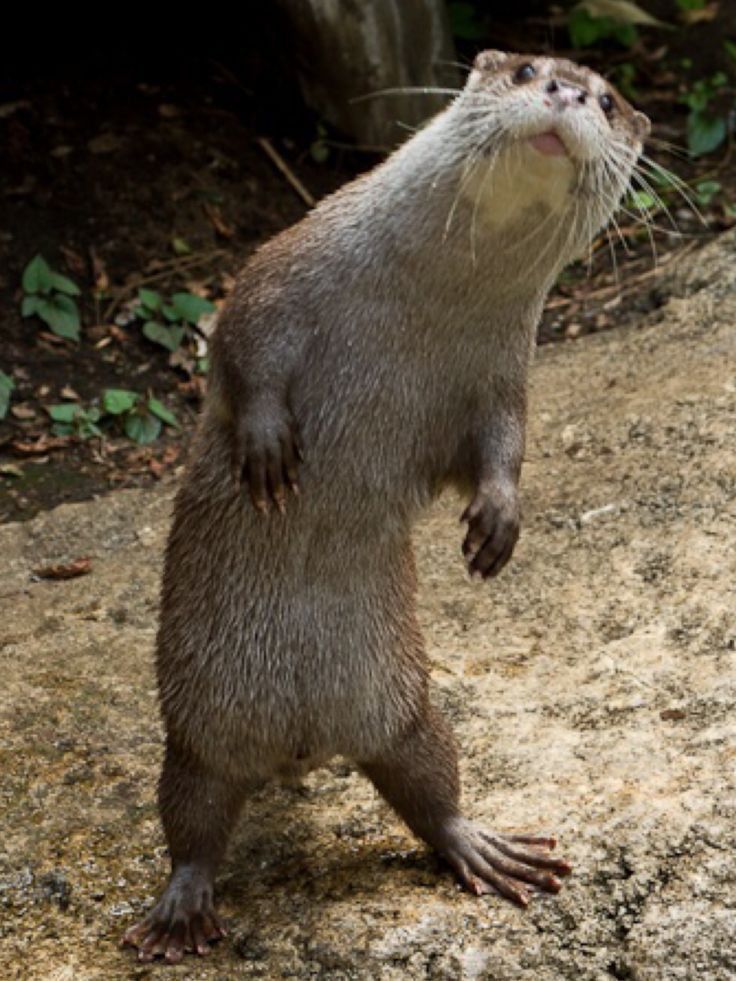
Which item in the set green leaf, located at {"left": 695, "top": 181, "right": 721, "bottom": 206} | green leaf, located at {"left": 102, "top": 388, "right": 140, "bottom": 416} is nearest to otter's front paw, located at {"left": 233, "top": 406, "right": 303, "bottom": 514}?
green leaf, located at {"left": 102, "top": 388, "right": 140, "bottom": 416}

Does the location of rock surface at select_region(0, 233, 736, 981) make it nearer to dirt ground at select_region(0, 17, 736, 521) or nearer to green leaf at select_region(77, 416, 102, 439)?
green leaf at select_region(77, 416, 102, 439)

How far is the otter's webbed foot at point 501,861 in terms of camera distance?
318 cm

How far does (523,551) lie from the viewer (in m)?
4.36

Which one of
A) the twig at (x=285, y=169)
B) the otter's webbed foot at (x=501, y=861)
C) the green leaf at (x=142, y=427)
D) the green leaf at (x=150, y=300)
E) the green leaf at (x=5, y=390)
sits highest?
the twig at (x=285, y=169)

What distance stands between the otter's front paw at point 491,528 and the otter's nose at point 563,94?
2.24ft

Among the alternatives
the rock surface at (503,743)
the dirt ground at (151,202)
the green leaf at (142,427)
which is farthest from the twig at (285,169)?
the rock surface at (503,743)

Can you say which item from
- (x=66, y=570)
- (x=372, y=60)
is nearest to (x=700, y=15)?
(x=372, y=60)

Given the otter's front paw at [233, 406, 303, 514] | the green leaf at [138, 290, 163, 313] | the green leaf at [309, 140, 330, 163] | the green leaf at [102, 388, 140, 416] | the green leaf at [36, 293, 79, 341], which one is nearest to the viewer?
the otter's front paw at [233, 406, 303, 514]

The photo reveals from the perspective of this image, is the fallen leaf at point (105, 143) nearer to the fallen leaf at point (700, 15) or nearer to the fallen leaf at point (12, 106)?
the fallen leaf at point (12, 106)

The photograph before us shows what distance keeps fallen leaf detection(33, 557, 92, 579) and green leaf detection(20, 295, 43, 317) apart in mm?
1515

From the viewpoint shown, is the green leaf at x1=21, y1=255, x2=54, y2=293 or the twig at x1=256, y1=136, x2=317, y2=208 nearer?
the green leaf at x1=21, y1=255, x2=54, y2=293

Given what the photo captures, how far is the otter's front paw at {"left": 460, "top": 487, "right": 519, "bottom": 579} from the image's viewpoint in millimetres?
3033

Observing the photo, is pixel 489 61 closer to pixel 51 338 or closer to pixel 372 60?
pixel 51 338

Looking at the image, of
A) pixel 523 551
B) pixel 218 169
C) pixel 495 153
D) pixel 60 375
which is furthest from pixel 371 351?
pixel 218 169
